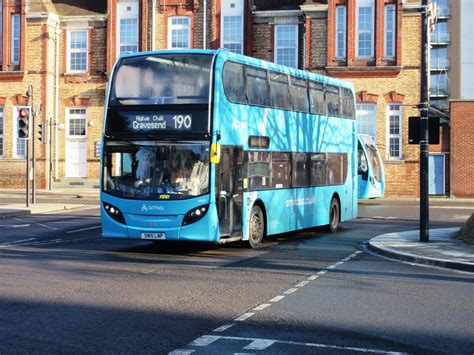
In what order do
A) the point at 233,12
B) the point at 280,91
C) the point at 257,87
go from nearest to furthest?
the point at 257,87, the point at 280,91, the point at 233,12

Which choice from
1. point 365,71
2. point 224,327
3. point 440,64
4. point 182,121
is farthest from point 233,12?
point 440,64

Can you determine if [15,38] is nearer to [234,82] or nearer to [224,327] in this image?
[234,82]

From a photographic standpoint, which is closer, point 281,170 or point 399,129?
point 281,170

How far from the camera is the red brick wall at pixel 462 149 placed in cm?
3950

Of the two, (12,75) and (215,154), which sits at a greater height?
(12,75)

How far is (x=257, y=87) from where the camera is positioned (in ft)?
53.4

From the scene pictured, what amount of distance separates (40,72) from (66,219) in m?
21.2

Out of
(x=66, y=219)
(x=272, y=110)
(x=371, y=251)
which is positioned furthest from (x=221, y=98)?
(x=66, y=219)

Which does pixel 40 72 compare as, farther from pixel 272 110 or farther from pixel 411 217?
pixel 272 110

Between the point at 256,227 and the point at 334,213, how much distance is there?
532 centimetres

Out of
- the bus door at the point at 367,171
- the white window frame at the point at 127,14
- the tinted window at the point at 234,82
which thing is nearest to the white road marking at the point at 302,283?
the tinted window at the point at 234,82

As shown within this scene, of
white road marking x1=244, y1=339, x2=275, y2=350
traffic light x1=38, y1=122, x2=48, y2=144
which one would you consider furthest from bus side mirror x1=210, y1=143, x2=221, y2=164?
traffic light x1=38, y1=122, x2=48, y2=144

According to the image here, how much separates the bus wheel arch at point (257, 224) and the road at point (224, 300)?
0.39m

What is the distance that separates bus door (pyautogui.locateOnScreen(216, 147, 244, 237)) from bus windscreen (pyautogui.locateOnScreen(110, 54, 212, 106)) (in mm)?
1336
